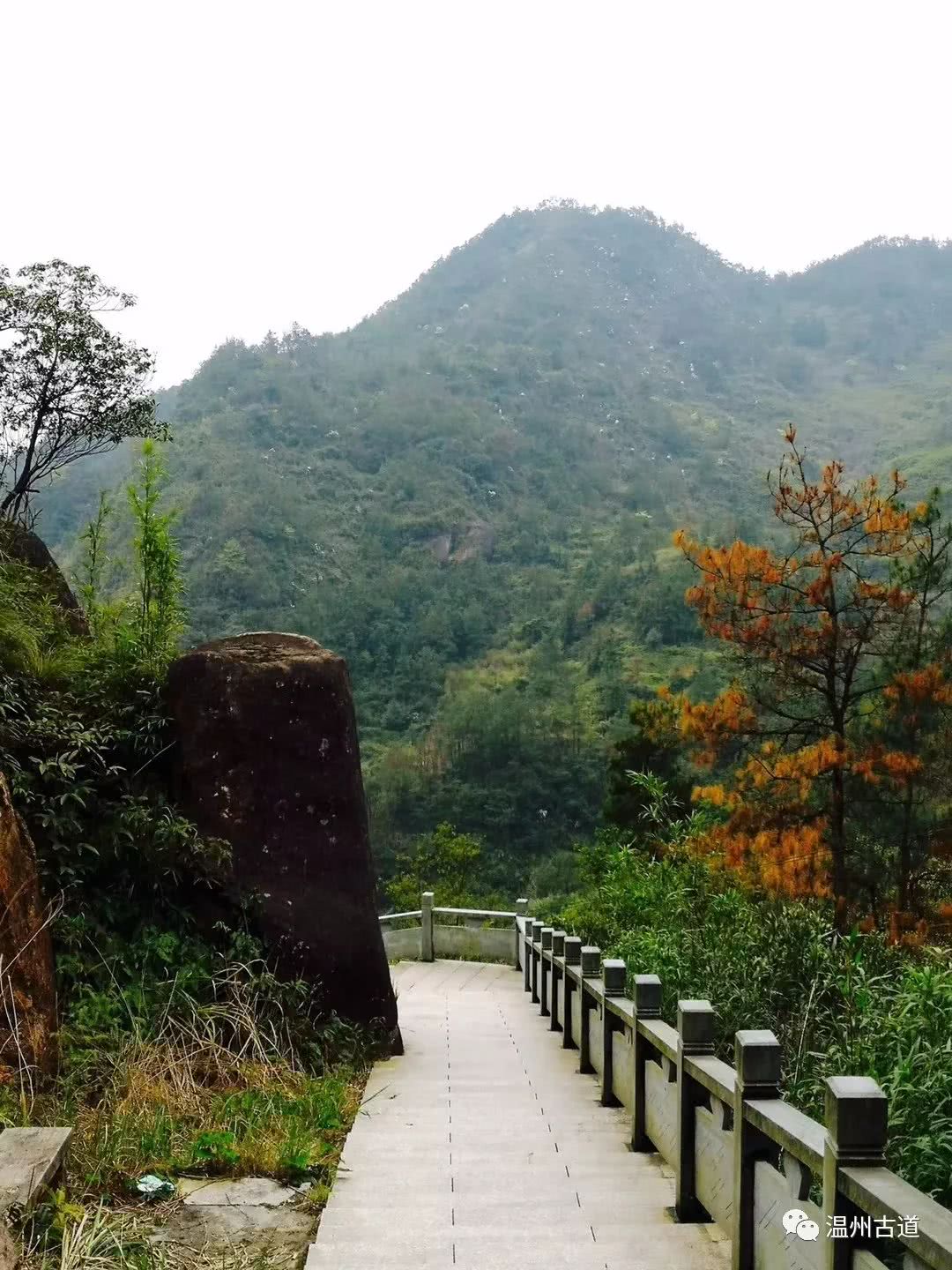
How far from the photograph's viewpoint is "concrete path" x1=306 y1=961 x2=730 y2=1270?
395 cm

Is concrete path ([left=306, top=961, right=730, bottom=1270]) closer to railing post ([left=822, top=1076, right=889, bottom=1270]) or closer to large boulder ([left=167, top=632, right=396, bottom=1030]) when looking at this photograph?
large boulder ([left=167, top=632, right=396, bottom=1030])

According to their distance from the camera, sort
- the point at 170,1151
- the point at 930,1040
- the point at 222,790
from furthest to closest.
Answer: the point at 222,790 → the point at 170,1151 → the point at 930,1040

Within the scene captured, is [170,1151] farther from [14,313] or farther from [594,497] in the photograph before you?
[594,497]

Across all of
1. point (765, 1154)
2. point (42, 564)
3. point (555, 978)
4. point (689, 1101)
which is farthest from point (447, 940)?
point (765, 1154)

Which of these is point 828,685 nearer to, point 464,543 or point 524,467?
point 464,543

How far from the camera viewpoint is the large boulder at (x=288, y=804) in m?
7.52

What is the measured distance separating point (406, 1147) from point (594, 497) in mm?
83666

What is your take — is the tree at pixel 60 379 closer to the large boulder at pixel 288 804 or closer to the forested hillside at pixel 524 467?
the large boulder at pixel 288 804

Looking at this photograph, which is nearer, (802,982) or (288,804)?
(802,982)

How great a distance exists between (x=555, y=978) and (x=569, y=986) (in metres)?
0.99

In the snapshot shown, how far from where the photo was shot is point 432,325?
12506 cm

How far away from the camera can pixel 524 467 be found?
91562 mm

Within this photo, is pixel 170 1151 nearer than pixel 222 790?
Yes

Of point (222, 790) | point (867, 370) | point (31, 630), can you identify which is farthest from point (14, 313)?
point (867, 370)
